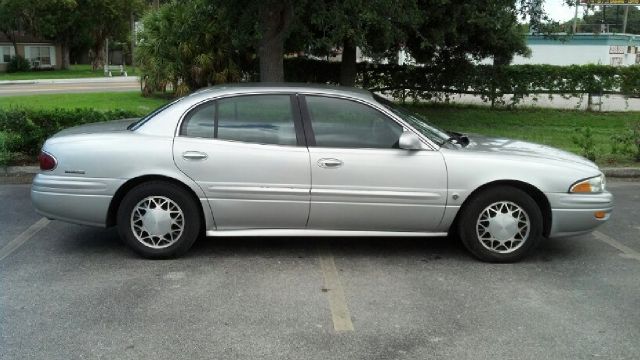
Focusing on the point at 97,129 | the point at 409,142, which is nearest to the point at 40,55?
the point at 97,129

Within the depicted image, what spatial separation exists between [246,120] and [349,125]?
34.1 inches

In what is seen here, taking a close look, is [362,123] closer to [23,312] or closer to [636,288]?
[636,288]

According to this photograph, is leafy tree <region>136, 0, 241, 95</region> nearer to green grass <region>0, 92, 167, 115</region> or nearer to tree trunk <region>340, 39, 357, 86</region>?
green grass <region>0, 92, 167, 115</region>

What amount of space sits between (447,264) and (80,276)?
2.99m

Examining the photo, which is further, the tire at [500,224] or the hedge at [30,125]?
the hedge at [30,125]

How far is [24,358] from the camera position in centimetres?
357

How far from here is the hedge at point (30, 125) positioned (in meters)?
8.55

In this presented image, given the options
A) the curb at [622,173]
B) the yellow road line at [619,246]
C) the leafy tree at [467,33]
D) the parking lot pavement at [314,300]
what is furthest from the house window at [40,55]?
the yellow road line at [619,246]

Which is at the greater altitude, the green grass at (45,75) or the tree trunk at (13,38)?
the tree trunk at (13,38)

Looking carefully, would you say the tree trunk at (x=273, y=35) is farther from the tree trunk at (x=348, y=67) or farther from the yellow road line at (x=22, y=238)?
the tree trunk at (x=348, y=67)

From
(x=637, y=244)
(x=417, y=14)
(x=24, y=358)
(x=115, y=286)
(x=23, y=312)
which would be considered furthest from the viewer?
(x=417, y=14)

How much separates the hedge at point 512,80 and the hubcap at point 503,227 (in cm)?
1078

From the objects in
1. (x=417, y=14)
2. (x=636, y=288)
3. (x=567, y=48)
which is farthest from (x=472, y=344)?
(x=567, y=48)

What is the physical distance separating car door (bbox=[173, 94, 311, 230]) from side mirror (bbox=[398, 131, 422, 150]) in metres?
0.78
